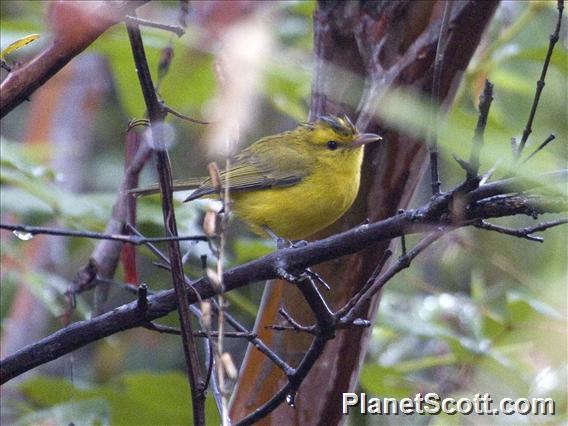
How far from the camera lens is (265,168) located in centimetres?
342

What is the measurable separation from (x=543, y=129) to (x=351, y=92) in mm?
1242

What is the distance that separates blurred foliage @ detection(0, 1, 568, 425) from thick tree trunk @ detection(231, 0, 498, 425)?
0.43 ft

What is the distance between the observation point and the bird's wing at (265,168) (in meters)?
3.33

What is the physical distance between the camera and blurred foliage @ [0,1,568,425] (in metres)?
2.80

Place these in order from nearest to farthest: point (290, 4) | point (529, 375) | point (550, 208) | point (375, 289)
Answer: point (550, 208), point (375, 289), point (290, 4), point (529, 375)

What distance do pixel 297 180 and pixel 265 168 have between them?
5.4 inches

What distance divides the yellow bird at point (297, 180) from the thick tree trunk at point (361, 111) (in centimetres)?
8

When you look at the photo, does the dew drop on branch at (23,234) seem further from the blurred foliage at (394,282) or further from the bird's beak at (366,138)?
the bird's beak at (366,138)

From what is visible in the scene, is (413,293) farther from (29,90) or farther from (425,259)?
(29,90)

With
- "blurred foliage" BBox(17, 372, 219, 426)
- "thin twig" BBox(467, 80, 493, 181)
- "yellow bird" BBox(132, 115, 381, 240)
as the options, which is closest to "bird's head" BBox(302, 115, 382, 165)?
"yellow bird" BBox(132, 115, 381, 240)

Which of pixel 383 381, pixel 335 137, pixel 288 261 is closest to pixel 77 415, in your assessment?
pixel 383 381

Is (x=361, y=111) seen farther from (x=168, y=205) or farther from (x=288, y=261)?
(x=168, y=205)

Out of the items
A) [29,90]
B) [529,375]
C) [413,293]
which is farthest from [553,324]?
[29,90]

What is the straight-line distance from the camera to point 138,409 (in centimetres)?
284
